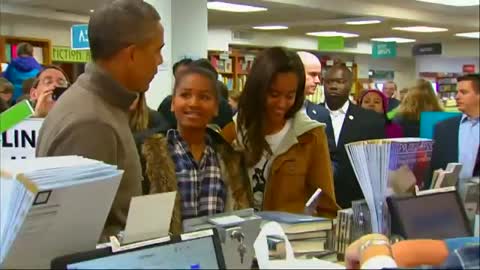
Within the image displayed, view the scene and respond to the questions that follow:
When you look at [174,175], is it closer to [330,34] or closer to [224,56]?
[224,56]


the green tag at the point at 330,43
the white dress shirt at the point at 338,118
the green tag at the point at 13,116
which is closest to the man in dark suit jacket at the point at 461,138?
the white dress shirt at the point at 338,118

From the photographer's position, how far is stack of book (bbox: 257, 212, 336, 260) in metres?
1.70

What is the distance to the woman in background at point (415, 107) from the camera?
5.38m

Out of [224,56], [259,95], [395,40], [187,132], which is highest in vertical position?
[395,40]

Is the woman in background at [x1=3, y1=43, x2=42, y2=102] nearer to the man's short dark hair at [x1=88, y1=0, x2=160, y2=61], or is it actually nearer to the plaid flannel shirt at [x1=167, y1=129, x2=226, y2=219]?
the plaid flannel shirt at [x1=167, y1=129, x2=226, y2=219]

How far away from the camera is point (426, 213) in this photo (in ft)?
5.82

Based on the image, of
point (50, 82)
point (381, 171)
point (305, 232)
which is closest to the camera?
point (305, 232)

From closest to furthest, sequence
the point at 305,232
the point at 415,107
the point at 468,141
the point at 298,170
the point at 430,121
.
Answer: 1. the point at 305,232
2. the point at 298,170
3. the point at 468,141
4. the point at 430,121
5. the point at 415,107

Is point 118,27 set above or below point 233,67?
below

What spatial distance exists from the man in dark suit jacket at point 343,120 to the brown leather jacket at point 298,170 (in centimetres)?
109

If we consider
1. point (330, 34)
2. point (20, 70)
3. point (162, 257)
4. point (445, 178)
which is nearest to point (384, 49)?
point (330, 34)

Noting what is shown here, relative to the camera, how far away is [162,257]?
1246mm

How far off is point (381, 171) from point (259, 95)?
0.60 metres

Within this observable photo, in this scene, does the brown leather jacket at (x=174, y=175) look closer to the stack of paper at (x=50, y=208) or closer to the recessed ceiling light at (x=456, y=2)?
the stack of paper at (x=50, y=208)
